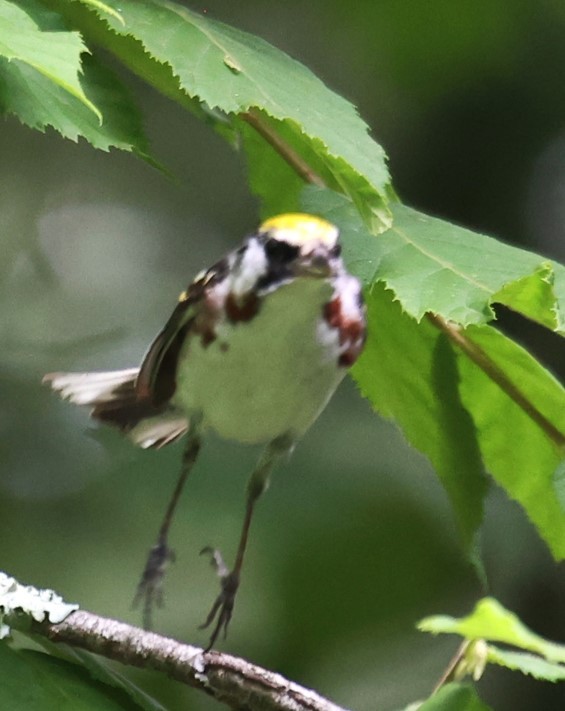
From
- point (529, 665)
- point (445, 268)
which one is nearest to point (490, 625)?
point (529, 665)

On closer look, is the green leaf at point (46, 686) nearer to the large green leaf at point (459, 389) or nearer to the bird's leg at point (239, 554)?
the bird's leg at point (239, 554)

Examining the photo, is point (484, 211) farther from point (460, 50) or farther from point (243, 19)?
point (243, 19)

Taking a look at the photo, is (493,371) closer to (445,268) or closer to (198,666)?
(445,268)

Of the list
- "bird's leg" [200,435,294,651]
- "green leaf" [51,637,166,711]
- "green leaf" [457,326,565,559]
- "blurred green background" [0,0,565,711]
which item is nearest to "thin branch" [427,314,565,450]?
"green leaf" [457,326,565,559]

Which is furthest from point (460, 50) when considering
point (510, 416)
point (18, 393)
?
point (510, 416)

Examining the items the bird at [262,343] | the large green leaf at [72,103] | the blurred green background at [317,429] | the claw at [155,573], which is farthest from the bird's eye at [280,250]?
the blurred green background at [317,429]
